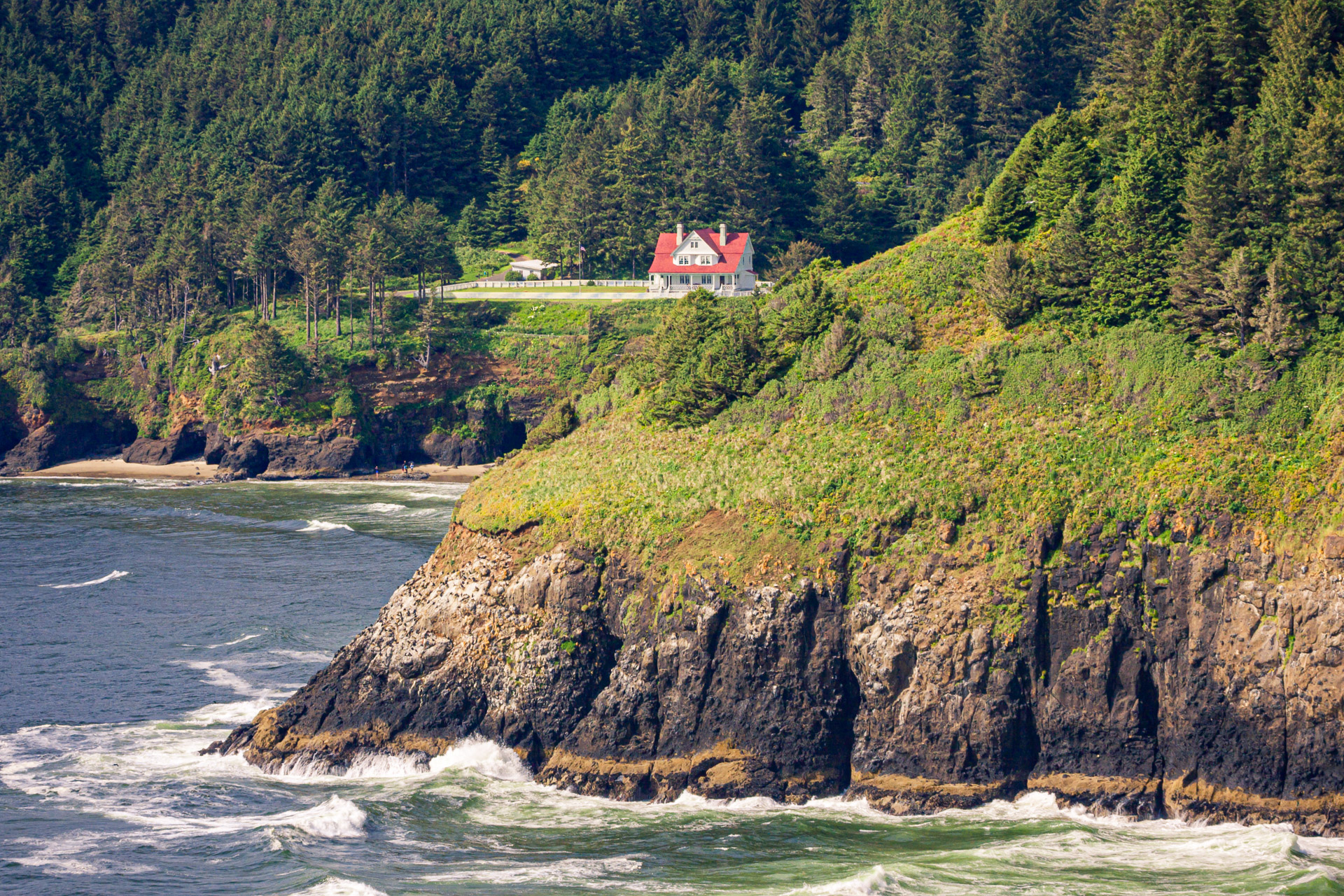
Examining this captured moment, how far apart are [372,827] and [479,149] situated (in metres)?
149

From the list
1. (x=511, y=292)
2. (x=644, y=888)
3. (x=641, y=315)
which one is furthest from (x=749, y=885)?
(x=511, y=292)

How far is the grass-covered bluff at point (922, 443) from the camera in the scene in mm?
40375

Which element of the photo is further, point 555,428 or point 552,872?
point 555,428

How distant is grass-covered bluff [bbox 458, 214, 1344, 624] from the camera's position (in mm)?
40375

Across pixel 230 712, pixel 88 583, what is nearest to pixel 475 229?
pixel 88 583

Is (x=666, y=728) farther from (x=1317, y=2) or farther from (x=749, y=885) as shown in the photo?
(x=1317, y=2)

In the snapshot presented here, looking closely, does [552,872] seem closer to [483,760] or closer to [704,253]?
[483,760]

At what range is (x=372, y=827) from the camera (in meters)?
39.4

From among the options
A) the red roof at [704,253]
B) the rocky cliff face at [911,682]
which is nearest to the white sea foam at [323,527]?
the rocky cliff face at [911,682]

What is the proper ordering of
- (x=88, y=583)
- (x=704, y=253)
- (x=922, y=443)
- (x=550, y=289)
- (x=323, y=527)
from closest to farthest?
(x=922, y=443) → (x=88, y=583) → (x=323, y=527) → (x=704, y=253) → (x=550, y=289)

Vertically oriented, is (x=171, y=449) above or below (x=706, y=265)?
below

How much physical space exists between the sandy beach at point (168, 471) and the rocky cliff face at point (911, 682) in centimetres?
6295

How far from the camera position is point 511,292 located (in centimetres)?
13538

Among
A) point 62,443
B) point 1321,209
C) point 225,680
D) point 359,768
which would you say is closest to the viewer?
point 359,768
